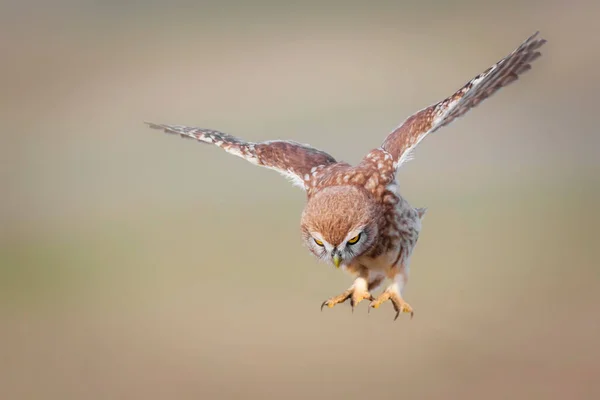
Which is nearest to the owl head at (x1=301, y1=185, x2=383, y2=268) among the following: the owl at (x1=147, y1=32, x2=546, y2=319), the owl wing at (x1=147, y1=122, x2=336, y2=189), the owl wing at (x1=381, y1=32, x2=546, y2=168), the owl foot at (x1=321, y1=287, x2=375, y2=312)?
the owl at (x1=147, y1=32, x2=546, y2=319)

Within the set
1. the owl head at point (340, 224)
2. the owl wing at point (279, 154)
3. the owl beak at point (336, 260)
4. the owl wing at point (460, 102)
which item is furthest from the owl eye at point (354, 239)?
the owl wing at point (279, 154)

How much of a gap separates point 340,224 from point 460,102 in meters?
1.62

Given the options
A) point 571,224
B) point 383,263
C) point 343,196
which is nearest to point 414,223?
point 383,263

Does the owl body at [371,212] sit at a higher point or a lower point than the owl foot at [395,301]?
higher

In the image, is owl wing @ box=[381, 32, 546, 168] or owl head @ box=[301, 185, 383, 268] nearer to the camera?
owl head @ box=[301, 185, 383, 268]

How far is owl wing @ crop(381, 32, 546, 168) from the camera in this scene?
8.41 m

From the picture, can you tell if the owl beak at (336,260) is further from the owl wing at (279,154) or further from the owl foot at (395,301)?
the owl wing at (279,154)

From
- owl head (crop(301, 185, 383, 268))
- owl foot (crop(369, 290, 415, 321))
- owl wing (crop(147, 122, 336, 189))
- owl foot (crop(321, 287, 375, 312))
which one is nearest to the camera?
owl head (crop(301, 185, 383, 268))

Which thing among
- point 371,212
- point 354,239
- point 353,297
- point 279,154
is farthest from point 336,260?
point 279,154

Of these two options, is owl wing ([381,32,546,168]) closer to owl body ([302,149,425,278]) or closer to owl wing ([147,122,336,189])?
owl body ([302,149,425,278])

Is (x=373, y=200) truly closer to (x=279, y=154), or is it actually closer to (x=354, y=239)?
(x=354, y=239)

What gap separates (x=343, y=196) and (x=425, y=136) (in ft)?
3.57

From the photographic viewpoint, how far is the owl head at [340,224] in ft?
25.3

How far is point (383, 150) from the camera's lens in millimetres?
8922
